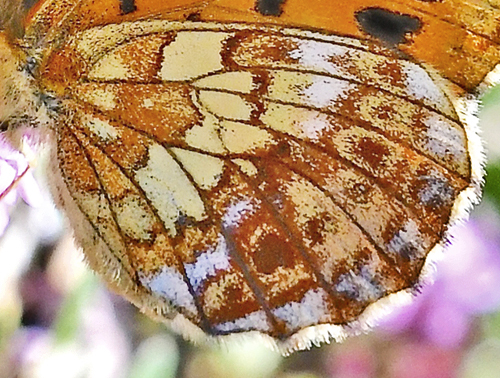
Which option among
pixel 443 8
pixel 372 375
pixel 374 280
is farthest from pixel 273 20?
pixel 372 375

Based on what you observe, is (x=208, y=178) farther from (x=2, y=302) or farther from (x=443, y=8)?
(x=2, y=302)

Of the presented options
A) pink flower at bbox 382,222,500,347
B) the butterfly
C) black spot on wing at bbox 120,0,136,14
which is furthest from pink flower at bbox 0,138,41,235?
pink flower at bbox 382,222,500,347

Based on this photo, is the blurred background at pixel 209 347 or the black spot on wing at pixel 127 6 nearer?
the black spot on wing at pixel 127 6

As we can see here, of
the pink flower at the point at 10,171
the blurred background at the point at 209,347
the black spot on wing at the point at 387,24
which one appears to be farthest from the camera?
the blurred background at the point at 209,347

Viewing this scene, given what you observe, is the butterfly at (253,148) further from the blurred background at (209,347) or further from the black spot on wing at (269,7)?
the blurred background at (209,347)

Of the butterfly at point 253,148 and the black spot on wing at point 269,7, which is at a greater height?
the black spot on wing at point 269,7

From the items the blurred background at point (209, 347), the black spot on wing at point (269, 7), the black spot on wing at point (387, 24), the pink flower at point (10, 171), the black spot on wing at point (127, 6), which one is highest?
the black spot on wing at point (127, 6)

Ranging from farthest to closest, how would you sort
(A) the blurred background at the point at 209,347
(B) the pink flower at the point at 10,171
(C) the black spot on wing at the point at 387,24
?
(A) the blurred background at the point at 209,347, (B) the pink flower at the point at 10,171, (C) the black spot on wing at the point at 387,24

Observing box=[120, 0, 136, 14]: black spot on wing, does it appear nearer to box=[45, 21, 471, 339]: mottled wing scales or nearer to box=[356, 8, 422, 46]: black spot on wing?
box=[45, 21, 471, 339]: mottled wing scales

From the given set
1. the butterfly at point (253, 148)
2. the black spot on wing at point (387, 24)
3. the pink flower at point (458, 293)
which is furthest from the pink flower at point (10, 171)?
the pink flower at point (458, 293)
